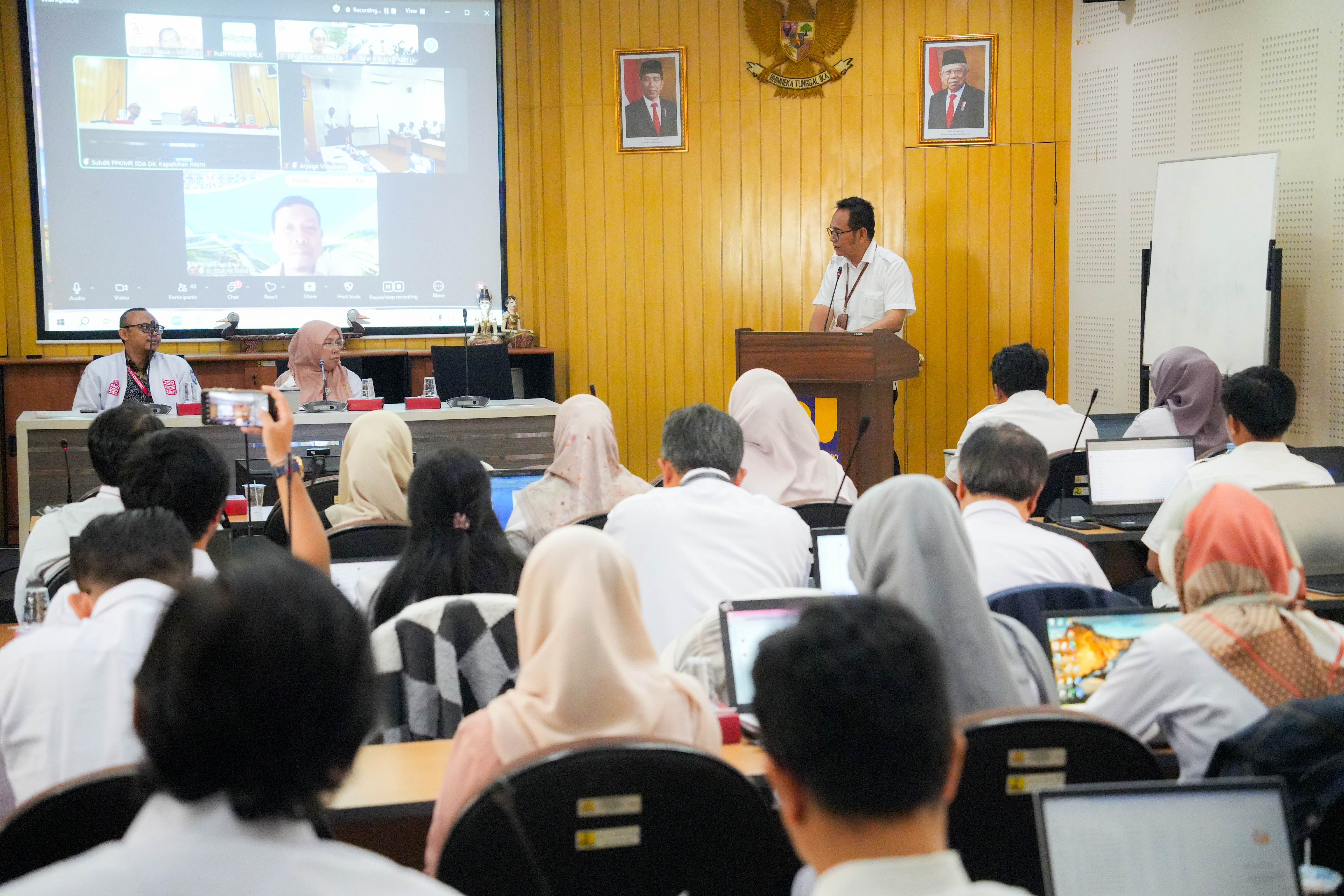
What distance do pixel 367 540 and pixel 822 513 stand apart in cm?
139

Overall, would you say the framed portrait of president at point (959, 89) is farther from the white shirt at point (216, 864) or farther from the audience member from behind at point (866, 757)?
the white shirt at point (216, 864)

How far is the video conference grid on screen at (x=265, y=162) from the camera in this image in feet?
24.6

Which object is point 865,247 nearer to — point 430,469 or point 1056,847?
point 430,469

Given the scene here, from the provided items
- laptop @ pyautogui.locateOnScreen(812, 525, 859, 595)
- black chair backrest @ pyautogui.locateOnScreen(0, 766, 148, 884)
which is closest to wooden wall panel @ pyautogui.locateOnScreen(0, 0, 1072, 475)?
laptop @ pyautogui.locateOnScreen(812, 525, 859, 595)

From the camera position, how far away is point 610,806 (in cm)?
154

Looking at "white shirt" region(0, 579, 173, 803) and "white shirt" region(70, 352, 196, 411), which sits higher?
"white shirt" region(70, 352, 196, 411)

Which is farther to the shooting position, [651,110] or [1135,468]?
[651,110]

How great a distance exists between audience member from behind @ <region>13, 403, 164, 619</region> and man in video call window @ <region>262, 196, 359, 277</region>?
4.32 metres

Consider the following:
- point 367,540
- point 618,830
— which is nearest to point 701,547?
point 367,540

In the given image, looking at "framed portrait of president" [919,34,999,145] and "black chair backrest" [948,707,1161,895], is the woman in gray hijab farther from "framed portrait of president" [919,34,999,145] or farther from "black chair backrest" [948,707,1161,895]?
"framed portrait of president" [919,34,999,145]

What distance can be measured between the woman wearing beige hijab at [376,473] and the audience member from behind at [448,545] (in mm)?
1183

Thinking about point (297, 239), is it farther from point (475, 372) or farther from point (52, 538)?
point (52, 538)

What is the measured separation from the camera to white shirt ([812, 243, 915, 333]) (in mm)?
6895

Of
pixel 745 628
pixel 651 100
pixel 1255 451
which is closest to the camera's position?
pixel 745 628
